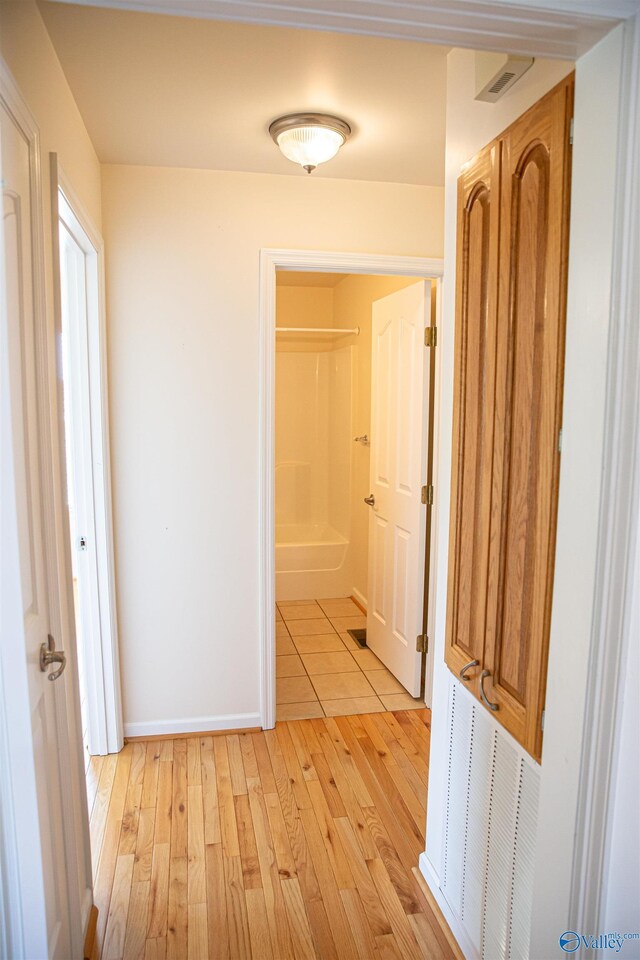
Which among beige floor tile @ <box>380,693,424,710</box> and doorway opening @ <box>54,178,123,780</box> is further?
beige floor tile @ <box>380,693,424,710</box>

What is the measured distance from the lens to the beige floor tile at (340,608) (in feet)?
15.2

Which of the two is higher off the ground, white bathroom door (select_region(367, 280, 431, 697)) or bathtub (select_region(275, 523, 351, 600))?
white bathroom door (select_region(367, 280, 431, 697))

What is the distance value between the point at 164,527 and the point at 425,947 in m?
1.84

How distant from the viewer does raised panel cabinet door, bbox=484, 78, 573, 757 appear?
4.21 ft

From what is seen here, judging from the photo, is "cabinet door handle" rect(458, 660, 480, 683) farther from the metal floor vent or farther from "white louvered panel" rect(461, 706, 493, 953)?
the metal floor vent

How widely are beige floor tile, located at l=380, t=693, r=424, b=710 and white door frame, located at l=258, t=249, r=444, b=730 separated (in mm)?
566

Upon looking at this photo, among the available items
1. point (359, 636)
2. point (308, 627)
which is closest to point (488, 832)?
point (359, 636)

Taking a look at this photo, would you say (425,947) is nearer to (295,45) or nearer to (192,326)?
(192,326)

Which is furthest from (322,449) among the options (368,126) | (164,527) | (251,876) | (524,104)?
(524,104)

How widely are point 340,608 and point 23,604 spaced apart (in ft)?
12.1

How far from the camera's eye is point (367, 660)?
385 centimetres

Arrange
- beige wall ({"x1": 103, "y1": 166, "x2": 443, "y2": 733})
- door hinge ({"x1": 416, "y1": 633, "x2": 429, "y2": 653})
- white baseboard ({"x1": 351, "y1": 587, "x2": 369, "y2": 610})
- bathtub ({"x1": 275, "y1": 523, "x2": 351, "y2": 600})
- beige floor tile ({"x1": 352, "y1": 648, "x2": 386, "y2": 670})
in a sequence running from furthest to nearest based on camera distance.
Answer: bathtub ({"x1": 275, "y1": 523, "x2": 351, "y2": 600}) → white baseboard ({"x1": 351, "y1": 587, "x2": 369, "y2": 610}) → beige floor tile ({"x1": 352, "y1": 648, "x2": 386, "y2": 670}) → door hinge ({"x1": 416, "y1": 633, "x2": 429, "y2": 653}) → beige wall ({"x1": 103, "y1": 166, "x2": 443, "y2": 733})

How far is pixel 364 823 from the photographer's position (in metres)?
2.38

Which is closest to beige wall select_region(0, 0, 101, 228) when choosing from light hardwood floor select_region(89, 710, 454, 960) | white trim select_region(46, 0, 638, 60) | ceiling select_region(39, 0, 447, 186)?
ceiling select_region(39, 0, 447, 186)
